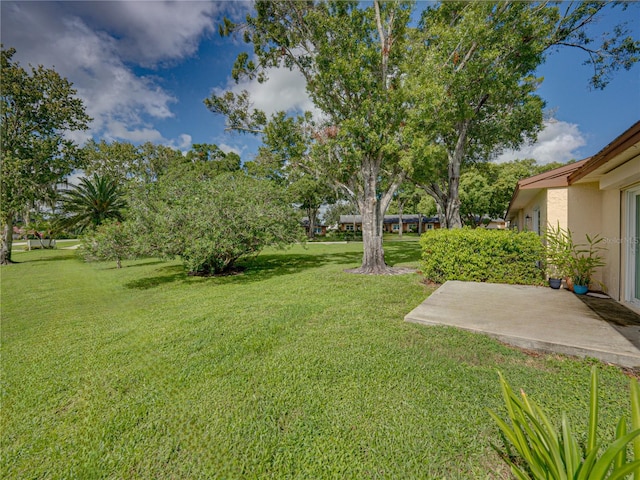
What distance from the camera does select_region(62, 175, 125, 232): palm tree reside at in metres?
17.9

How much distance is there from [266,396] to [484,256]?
6.75 meters

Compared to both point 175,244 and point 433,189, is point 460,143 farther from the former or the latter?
point 175,244

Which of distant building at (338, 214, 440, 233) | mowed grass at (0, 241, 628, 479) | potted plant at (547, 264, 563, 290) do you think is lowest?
mowed grass at (0, 241, 628, 479)

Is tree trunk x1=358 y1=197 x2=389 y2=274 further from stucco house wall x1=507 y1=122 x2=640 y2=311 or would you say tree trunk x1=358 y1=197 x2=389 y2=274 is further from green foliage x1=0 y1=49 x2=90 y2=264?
green foliage x1=0 y1=49 x2=90 y2=264

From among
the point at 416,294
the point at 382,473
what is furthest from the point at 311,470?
the point at 416,294

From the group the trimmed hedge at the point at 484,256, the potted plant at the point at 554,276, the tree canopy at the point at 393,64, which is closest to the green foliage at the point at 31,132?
the tree canopy at the point at 393,64

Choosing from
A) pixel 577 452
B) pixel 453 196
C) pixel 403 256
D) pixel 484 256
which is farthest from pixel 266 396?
pixel 403 256

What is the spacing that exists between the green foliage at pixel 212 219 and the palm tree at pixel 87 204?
12.1 m

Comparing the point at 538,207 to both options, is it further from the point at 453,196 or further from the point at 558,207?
the point at 453,196

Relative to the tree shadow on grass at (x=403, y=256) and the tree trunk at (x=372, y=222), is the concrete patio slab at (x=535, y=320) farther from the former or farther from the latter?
the tree shadow on grass at (x=403, y=256)

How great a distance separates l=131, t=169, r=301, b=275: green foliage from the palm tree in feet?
39.7

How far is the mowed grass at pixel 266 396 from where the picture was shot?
76.2 inches

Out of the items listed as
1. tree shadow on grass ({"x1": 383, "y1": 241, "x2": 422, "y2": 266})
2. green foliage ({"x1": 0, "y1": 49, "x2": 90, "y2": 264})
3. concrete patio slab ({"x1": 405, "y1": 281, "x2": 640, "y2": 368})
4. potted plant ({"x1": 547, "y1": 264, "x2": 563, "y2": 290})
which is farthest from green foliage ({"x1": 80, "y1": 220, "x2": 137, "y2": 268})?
potted plant ({"x1": 547, "y1": 264, "x2": 563, "y2": 290})

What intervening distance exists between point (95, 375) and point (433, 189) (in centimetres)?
1389
